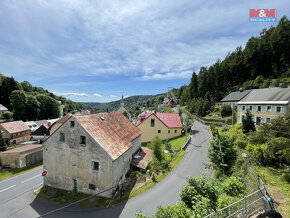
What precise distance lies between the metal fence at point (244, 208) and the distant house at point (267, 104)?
95.6 ft

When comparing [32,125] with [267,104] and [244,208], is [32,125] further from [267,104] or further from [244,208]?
[267,104]

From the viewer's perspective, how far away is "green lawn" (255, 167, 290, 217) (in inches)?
345

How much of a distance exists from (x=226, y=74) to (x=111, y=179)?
3373 inches

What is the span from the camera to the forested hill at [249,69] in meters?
60.7

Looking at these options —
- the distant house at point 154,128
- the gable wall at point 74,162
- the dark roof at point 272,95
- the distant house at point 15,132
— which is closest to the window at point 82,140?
the gable wall at point 74,162

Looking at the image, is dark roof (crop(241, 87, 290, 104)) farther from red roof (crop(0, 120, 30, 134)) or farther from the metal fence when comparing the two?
red roof (crop(0, 120, 30, 134))

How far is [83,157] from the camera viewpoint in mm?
16562

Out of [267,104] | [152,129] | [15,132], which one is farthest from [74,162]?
[15,132]

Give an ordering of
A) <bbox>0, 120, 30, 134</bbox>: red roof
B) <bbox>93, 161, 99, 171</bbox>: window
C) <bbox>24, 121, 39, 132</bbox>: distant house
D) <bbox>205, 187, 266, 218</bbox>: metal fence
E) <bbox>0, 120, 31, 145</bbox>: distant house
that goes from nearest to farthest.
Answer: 1. <bbox>205, 187, 266, 218</bbox>: metal fence
2. <bbox>93, 161, 99, 171</bbox>: window
3. <bbox>0, 120, 31, 145</bbox>: distant house
4. <bbox>0, 120, 30, 134</bbox>: red roof
5. <bbox>24, 121, 39, 132</bbox>: distant house

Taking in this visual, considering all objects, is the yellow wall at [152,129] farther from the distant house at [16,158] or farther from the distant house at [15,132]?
the distant house at [15,132]

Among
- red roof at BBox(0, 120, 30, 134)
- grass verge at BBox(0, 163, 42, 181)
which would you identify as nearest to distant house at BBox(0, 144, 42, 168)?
grass verge at BBox(0, 163, 42, 181)

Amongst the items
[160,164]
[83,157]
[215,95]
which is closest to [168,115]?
Result: [160,164]

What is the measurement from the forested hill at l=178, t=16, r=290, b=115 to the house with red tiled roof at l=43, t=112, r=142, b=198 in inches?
2159

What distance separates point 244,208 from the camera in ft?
25.2
